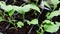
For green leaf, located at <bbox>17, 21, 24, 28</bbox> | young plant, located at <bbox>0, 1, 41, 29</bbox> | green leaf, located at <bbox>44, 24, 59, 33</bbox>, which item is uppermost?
young plant, located at <bbox>0, 1, 41, 29</bbox>

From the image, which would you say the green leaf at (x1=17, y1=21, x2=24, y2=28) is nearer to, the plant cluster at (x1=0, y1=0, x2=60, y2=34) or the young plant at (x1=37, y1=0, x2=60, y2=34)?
the plant cluster at (x1=0, y1=0, x2=60, y2=34)

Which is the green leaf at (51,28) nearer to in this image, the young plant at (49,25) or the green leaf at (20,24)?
the young plant at (49,25)

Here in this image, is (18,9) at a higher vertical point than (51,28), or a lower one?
higher

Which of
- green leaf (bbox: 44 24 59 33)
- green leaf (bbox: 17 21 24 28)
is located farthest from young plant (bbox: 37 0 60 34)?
green leaf (bbox: 17 21 24 28)

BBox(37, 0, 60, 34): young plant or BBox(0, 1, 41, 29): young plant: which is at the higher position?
BBox(0, 1, 41, 29): young plant

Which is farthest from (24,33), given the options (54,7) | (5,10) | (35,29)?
(54,7)

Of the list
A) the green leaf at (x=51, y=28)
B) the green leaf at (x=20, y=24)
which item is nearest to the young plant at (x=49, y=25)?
the green leaf at (x=51, y=28)

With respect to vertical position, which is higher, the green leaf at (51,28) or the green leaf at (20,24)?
the green leaf at (20,24)

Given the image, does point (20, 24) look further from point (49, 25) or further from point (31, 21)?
point (49, 25)

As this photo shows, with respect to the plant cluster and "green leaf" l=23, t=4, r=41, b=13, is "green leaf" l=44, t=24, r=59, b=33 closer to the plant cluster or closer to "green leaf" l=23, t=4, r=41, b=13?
the plant cluster

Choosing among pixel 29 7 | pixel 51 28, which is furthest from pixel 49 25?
pixel 29 7

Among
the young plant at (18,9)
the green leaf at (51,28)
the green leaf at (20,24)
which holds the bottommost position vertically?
the green leaf at (51,28)
